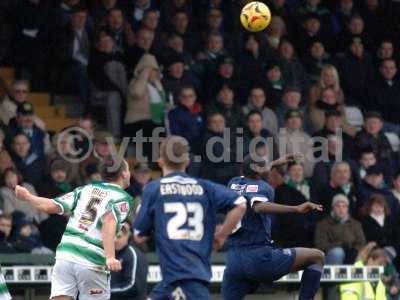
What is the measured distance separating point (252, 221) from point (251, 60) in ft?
28.5

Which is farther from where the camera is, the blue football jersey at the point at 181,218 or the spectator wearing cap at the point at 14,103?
the spectator wearing cap at the point at 14,103

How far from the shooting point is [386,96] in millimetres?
23344

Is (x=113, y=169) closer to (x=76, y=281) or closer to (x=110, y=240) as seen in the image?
(x=110, y=240)

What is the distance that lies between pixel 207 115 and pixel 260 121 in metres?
0.79

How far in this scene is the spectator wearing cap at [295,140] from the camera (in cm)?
2100

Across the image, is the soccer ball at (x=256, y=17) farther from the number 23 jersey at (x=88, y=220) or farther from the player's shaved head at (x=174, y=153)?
the player's shaved head at (x=174, y=153)

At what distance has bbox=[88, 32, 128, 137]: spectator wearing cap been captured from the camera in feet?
68.4

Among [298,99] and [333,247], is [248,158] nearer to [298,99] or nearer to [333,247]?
[333,247]

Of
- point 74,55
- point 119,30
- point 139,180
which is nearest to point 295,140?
point 139,180

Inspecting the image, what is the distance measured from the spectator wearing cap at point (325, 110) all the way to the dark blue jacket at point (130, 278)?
761 centimetres

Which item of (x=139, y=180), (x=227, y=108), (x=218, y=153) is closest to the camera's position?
(x=139, y=180)

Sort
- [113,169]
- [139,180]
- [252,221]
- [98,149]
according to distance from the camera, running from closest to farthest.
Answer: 1. [113,169]
2. [252,221]
3. [139,180]
4. [98,149]

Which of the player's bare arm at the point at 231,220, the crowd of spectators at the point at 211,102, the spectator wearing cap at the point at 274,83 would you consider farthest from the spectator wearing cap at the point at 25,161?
the player's bare arm at the point at 231,220

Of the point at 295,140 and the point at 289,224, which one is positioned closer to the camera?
the point at 289,224
